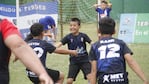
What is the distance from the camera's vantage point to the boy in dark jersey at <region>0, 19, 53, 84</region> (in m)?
Answer: 2.54

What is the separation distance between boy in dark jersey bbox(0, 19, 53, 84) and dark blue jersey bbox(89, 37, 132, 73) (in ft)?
8.78

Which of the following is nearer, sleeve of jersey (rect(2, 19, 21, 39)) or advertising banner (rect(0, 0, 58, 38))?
sleeve of jersey (rect(2, 19, 21, 39))

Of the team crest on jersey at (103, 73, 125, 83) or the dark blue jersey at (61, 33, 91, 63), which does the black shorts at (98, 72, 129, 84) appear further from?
the dark blue jersey at (61, 33, 91, 63)

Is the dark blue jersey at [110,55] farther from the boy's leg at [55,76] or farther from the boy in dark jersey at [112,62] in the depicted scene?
the boy's leg at [55,76]

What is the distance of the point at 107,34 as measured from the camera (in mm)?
5691

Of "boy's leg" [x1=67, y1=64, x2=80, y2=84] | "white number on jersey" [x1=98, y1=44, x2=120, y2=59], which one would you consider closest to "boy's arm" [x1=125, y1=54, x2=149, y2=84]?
"white number on jersey" [x1=98, y1=44, x2=120, y2=59]

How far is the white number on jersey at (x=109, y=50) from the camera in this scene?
552 centimetres

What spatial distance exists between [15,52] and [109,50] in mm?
2933

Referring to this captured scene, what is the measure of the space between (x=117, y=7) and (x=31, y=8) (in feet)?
38.3

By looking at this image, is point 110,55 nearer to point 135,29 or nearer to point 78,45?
point 78,45

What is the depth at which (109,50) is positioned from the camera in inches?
217

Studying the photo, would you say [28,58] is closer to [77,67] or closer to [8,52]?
[8,52]

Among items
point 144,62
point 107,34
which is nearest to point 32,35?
point 107,34

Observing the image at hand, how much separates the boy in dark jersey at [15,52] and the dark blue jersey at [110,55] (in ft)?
8.78
